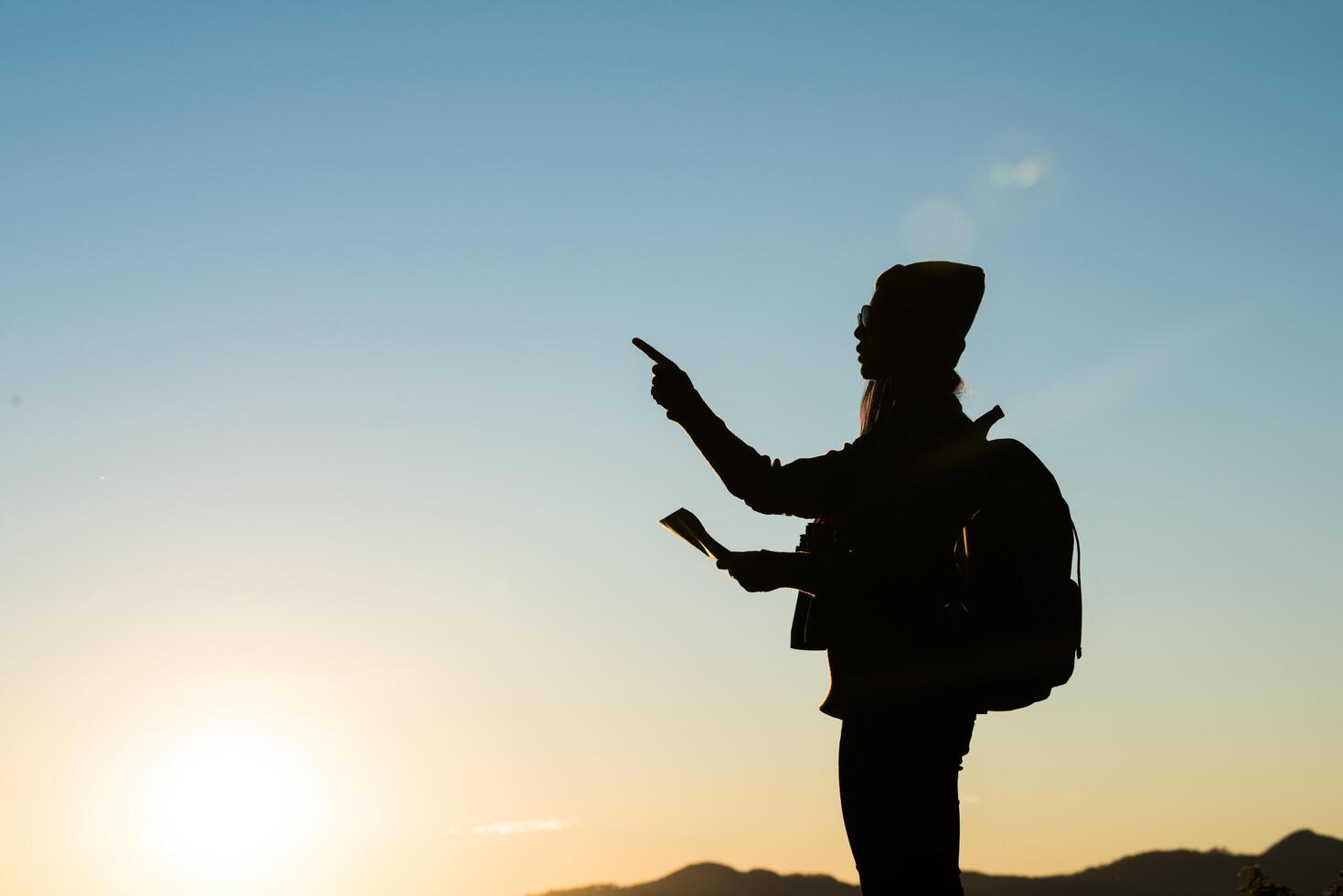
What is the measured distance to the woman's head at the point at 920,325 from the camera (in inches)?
207

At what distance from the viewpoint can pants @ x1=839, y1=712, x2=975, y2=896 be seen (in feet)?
15.1

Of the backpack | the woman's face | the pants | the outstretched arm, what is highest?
the woman's face

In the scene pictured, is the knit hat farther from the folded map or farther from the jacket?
the folded map

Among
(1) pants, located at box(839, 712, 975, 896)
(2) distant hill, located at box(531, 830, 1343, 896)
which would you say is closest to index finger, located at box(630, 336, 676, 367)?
(1) pants, located at box(839, 712, 975, 896)

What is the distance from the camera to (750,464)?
5.43 m

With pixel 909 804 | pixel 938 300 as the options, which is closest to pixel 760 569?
pixel 909 804

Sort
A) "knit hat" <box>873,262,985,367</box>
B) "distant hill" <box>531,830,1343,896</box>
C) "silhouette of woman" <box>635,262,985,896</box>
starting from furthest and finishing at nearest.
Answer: "distant hill" <box>531,830,1343,896</box> → "knit hat" <box>873,262,985,367</box> → "silhouette of woman" <box>635,262,985,896</box>

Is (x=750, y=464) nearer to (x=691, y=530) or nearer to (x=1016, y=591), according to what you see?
(x=691, y=530)

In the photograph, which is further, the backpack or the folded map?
the folded map

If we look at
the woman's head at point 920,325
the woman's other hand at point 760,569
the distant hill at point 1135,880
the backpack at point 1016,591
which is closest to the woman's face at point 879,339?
the woman's head at point 920,325

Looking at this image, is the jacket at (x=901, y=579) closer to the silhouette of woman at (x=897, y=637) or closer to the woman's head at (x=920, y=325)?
the silhouette of woman at (x=897, y=637)

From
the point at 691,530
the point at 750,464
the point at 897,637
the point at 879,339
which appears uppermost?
the point at 879,339

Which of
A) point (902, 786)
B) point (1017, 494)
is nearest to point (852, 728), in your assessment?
point (902, 786)

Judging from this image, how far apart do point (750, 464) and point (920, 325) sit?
2.90 ft
